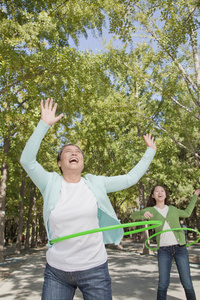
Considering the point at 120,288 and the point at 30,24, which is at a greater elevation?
the point at 30,24

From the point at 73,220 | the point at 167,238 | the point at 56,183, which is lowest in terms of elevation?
the point at 167,238

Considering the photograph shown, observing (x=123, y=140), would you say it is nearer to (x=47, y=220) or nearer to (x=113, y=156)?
(x=113, y=156)

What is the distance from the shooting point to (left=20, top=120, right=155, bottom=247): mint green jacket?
2521 millimetres

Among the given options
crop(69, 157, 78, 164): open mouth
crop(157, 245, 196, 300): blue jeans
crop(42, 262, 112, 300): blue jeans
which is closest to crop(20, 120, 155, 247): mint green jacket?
crop(69, 157, 78, 164): open mouth

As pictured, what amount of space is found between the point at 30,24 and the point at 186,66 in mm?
7040

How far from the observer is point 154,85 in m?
13.0

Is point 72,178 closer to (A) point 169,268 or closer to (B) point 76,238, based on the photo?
(B) point 76,238

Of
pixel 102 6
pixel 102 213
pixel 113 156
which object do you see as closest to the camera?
pixel 102 213

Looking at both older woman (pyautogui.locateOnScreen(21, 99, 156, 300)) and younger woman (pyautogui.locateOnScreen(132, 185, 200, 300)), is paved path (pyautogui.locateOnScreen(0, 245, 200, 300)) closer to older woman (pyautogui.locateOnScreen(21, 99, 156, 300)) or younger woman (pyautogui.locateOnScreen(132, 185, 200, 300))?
younger woman (pyautogui.locateOnScreen(132, 185, 200, 300))

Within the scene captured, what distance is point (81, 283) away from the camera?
237cm

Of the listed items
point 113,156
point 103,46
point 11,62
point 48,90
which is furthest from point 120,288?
point 113,156

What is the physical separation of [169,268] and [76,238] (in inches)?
112

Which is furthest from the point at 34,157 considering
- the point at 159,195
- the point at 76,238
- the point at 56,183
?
the point at 159,195

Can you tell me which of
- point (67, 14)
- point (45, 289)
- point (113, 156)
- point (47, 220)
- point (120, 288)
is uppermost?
point (67, 14)
